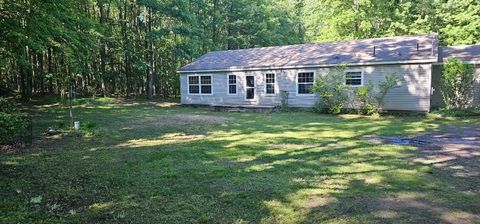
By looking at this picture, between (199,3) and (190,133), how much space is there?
1984cm

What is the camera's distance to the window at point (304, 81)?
17.3 metres

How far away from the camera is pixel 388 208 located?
4.29 metres

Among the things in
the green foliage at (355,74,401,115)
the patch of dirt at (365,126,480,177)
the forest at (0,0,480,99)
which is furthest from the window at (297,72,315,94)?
the forest at (0,0,480,99)

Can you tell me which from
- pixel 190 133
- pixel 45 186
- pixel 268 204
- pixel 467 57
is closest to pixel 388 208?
pixel 268 204

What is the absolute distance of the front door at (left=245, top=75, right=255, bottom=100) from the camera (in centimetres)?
1934

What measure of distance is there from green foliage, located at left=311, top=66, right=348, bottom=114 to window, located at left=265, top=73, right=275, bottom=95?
2.74m

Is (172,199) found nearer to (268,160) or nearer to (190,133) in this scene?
(268,160)

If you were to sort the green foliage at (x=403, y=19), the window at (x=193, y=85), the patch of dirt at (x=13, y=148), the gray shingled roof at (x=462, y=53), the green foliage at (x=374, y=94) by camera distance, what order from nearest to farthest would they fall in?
the patch of dirt at (x=13, y=148), the green foliage at (x=374, y=94), the gray shingled roof at (x=462, y=53), the window at (x=193, y=85), the green foliage at (x=403, y=19)

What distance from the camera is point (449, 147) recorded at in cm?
796

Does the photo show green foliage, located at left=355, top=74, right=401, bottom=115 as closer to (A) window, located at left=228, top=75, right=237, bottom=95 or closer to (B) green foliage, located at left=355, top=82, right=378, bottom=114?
(B) green foliage, located at left=355, top=82, right=378, bottom=114

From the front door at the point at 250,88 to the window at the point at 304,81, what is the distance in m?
2.80

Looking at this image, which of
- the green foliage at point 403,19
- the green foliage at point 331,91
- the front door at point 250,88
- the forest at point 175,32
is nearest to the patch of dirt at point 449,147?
the green foliage at point 331,91

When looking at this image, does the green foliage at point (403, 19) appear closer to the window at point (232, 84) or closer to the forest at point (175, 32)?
the forest at point (175, 32)

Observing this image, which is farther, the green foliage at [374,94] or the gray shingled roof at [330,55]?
the gray shingled roof at [330,55]
